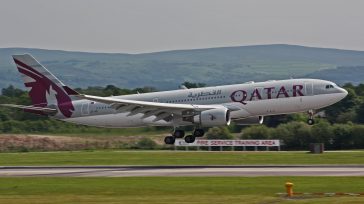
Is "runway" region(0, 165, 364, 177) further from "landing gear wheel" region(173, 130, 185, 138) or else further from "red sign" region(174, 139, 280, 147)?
"red sign" region(174, 139, 280, 147)

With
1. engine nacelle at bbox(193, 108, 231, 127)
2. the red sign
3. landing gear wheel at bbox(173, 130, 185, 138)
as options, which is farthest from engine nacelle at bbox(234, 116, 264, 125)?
the red sign

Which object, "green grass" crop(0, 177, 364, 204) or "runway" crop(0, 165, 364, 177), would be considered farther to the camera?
"runway" crop(0, 165, 364, 177)

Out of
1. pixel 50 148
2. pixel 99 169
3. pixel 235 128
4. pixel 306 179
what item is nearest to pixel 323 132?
pixel 235 128

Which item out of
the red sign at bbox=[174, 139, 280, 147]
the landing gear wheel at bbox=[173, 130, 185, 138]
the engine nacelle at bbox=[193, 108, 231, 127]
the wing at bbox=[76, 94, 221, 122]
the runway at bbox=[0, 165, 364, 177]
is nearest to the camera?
the runway at bbox=[0, 165, 364, 177]

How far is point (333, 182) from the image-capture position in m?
50.8

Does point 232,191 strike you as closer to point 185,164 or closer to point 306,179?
point 306,179

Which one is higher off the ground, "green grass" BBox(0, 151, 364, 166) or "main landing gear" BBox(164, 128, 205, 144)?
"main landing gear" BBox(164, 128, 205, 144)

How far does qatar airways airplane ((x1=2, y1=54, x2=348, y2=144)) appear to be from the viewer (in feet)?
230

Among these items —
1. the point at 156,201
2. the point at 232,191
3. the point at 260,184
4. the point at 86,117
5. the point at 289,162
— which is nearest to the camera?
the point at 156,201

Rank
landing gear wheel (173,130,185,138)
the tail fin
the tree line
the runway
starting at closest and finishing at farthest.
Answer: the runway → landing gear wheel (173,130,185,138) → the tail fin → the tree line

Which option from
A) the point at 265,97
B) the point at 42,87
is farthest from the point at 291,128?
the point at 42,87

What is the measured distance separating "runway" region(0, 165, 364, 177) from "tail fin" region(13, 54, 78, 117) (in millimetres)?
8364

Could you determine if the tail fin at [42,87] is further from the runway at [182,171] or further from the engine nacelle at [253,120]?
the engine nacelle at [253,120]

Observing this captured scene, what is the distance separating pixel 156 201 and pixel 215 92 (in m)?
30.3
